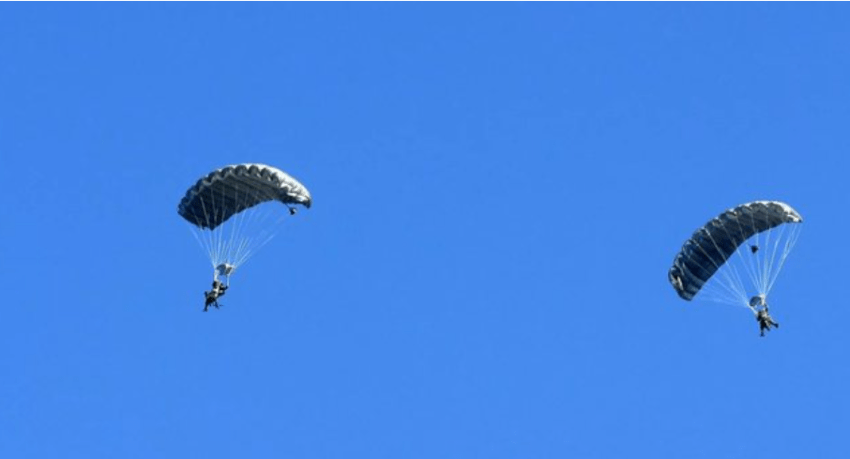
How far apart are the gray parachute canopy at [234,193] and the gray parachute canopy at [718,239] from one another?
10111mm

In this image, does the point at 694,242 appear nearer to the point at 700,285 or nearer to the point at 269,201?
the point at 700,285

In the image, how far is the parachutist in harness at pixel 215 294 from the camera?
83350 millimetres

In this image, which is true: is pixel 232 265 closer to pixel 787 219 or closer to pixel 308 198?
pixel 308 198

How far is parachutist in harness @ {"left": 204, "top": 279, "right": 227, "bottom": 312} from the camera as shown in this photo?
83350 mm

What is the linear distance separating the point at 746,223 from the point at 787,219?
3.71 ft

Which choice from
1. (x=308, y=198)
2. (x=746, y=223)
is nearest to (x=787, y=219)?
(x=746, y=223)

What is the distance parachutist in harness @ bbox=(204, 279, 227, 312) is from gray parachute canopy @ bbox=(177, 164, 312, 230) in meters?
1.52

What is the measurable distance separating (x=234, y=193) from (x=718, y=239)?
41.7 feet

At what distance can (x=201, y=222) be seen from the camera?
83.7m

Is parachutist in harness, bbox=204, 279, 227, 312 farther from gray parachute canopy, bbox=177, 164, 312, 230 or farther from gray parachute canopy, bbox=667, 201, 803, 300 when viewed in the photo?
gray parachute canopy, bbox=667, 201, 803, 300

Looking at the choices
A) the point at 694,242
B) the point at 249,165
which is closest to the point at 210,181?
the point at 249,165

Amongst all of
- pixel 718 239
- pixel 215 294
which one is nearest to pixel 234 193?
pixel 215 294

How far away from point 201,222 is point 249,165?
10.9 feet

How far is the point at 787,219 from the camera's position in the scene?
81750mm
